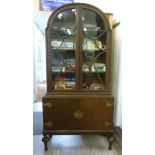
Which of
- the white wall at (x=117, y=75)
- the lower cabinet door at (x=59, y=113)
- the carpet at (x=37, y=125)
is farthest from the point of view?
the carpet at (x=37, y=125)

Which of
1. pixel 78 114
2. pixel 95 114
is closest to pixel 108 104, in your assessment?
pixel 95 114

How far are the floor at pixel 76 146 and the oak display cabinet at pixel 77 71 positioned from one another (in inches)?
4.7

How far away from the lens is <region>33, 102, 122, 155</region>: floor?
2170 mm

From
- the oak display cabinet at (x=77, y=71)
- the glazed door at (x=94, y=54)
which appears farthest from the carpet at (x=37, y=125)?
the glazed door at (x=94, y=54)

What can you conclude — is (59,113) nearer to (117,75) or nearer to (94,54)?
(94,54)

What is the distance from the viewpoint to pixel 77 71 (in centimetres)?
220

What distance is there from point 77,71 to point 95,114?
555 millimetres

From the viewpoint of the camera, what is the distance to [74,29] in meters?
2.18

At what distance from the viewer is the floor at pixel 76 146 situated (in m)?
2.17

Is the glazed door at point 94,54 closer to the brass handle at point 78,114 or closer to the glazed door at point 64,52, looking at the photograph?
the glazed door at point 64,52

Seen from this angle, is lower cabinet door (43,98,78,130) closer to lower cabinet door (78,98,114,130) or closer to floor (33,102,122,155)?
lower cabinet door (78,98,114,130)
